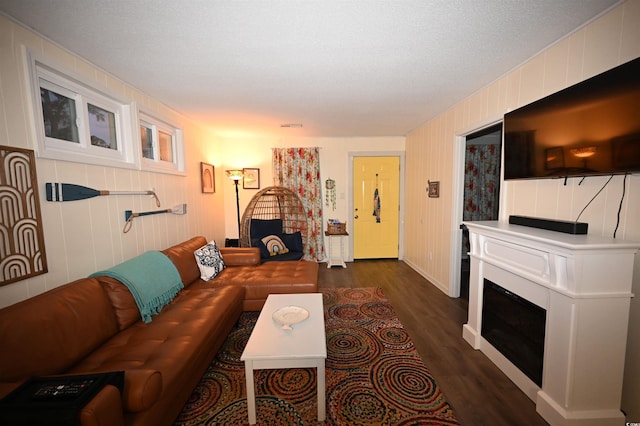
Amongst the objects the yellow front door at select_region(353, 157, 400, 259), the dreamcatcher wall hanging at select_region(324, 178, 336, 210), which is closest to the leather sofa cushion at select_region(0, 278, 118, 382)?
the dreamcatcher wall hanging at select_region(324, 178, 336, 210)

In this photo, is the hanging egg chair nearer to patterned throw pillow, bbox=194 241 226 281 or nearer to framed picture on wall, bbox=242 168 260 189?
framed picture on wall, bbox=242 168 260 189

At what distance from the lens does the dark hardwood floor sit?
1587 mm

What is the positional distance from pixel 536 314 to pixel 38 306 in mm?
2986

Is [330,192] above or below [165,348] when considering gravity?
above

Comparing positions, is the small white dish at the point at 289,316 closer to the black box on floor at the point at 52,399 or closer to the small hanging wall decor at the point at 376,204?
the black box on floor at the point at 52,399

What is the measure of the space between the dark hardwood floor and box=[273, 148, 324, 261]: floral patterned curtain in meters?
0.96

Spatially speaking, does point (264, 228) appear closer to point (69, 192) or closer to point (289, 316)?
point (289, 316)

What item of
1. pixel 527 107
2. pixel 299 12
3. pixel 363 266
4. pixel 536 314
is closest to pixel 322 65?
pixel 299 12

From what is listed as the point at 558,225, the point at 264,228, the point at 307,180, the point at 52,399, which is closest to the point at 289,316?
the point at 52,399

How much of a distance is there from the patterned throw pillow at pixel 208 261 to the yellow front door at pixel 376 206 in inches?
106

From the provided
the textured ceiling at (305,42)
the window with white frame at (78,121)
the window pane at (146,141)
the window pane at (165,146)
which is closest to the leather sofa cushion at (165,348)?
the window with white frame at (78,121)

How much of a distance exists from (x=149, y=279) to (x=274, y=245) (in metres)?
1.93

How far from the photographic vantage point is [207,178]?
4066 mm

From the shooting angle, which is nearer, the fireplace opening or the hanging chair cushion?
the fireplace opening
